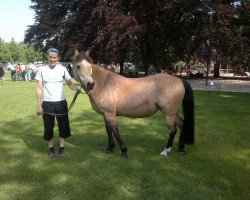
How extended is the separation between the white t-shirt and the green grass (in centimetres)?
132

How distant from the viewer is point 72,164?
253 inches

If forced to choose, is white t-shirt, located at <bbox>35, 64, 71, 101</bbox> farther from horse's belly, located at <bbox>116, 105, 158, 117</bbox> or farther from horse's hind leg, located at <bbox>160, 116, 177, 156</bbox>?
horse's hind leg, located at <bbox>160, 116, 177, 156</bbox>

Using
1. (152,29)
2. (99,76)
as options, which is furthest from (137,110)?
(152,29)

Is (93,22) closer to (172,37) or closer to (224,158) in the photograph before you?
(172,37)

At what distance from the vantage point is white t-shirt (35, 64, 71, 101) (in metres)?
6.45

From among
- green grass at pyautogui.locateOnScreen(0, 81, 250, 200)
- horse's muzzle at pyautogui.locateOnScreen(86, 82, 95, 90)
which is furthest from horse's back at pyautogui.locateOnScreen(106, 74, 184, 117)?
green grass at pyautogui.locateOnScreen(0, 81, 250, 200)

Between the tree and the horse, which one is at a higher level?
the tree

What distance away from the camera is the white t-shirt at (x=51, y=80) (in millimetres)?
6449

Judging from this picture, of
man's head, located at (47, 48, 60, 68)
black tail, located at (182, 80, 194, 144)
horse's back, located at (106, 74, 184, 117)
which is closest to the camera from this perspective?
man's head, located at (47, 48, 60, 68)

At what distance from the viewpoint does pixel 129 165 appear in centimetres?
636

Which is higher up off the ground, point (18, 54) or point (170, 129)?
point (18, 54)

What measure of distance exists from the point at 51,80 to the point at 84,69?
69cm

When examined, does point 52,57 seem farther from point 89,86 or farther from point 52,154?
point 52,154

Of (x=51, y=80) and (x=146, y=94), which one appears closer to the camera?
(x=51, y=80)
